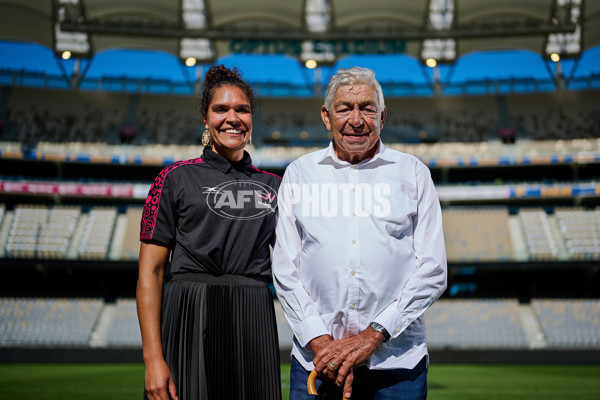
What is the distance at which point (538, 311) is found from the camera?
2548cm

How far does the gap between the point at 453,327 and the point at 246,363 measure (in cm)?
2280

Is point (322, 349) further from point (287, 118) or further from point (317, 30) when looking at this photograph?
point (287, 118)

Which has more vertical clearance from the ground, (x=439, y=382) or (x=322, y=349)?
(x=322, y=349)

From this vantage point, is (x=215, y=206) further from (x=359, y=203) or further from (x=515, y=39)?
(x=515, y=39)

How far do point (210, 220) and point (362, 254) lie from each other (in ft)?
2.83

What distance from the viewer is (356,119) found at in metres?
2.97

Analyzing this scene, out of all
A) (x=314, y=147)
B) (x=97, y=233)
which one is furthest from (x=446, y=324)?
(x=97, y=233)

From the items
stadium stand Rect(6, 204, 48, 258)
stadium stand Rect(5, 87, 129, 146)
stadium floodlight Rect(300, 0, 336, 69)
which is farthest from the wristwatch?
stadium stand Rect(5, 87, 129, 146)

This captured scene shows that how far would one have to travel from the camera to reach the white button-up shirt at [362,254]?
2793mm

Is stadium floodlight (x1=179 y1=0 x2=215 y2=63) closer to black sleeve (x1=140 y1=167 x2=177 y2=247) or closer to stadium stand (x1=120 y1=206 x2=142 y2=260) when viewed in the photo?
stadium stand (x1=120 y1=206 x2=142 y2=260)

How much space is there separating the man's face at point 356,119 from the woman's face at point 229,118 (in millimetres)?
614

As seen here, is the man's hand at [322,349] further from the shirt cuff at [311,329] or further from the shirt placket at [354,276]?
the shirt placket at [354,276]

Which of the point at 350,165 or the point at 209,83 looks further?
the point at 209,83

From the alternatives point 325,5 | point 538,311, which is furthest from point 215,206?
point 325,5
